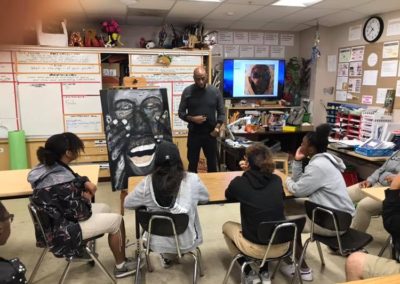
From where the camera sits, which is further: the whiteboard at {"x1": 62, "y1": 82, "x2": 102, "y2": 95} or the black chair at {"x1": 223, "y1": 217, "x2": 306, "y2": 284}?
the whiteboard at {"x1": 62, "y1": 82, "x2": 102, "y2": 95}

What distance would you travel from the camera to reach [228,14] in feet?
13.8

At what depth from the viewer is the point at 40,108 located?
4.23m

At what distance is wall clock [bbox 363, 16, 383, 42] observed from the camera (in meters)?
4.05

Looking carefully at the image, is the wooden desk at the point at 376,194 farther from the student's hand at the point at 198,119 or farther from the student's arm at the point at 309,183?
the student's hand at the point at 198,119

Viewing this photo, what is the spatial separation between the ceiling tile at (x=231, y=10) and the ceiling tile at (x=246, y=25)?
275 mm

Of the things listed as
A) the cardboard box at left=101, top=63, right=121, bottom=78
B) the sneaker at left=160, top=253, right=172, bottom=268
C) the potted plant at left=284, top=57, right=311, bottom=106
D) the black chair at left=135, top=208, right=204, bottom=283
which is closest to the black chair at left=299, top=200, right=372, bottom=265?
the black chair at left=135, top=208, right=204, bottom=283

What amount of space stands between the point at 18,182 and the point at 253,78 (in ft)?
12.3

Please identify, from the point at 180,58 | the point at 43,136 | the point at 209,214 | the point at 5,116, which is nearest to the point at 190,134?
the point at 209,214

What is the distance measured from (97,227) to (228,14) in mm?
3160

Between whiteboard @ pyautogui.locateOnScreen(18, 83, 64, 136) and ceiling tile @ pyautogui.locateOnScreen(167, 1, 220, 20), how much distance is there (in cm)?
176

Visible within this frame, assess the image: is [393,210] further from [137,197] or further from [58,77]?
[58,77]

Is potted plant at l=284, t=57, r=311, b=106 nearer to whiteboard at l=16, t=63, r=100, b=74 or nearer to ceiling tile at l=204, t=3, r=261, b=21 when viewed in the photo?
ceiling tile at l=204, t=3, r=261, b=21

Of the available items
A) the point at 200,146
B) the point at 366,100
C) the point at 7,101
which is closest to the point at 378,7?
the point at 366,100

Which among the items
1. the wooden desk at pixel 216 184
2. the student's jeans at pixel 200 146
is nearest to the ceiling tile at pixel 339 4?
the student's jeans at pixel 200 146
